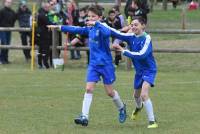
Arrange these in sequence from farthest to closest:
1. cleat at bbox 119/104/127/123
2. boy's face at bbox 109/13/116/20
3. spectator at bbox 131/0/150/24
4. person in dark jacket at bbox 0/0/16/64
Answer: person in dark jacket at bbox 0/0/16/64
boy's face at bbox 109/13/116/20
spectator at bbox 131/0/150/24
cleat at bbox 119/104/127/123

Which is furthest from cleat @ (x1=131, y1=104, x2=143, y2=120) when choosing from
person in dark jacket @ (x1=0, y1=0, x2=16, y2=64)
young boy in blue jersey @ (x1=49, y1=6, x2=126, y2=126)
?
person in dark jacket @ (x1=0, y1=0, x2=16, y2=64)

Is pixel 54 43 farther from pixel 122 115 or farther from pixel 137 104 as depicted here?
pixel 122 115

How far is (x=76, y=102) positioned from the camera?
1290 centimetres

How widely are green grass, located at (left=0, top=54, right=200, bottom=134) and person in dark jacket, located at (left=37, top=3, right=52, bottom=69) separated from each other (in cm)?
58

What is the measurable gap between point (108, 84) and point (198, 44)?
1393cm

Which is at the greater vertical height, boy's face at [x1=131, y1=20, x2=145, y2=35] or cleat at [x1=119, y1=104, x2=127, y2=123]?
boy's face at [x1=131, y1=20, x2=145, y2=35]

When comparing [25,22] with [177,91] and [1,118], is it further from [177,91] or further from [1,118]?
[1,118]

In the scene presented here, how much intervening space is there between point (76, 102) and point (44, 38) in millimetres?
7654

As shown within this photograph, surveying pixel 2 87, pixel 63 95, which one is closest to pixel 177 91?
pixel 63 95

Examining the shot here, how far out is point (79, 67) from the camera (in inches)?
811

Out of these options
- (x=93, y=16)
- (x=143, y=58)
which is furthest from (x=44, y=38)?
(x=143, y=58)

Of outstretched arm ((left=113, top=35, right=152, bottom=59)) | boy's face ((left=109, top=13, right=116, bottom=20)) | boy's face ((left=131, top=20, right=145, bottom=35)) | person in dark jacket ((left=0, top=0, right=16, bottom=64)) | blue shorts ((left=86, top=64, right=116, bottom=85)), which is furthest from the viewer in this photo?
person in dark jacket ((left=0, top=0, right=16, bottom=64))

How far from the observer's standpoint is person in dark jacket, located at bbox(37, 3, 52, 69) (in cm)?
2009

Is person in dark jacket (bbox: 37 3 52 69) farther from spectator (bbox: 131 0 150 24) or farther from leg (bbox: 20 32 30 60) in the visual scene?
spectator (bbox: 131 0 150 24)
